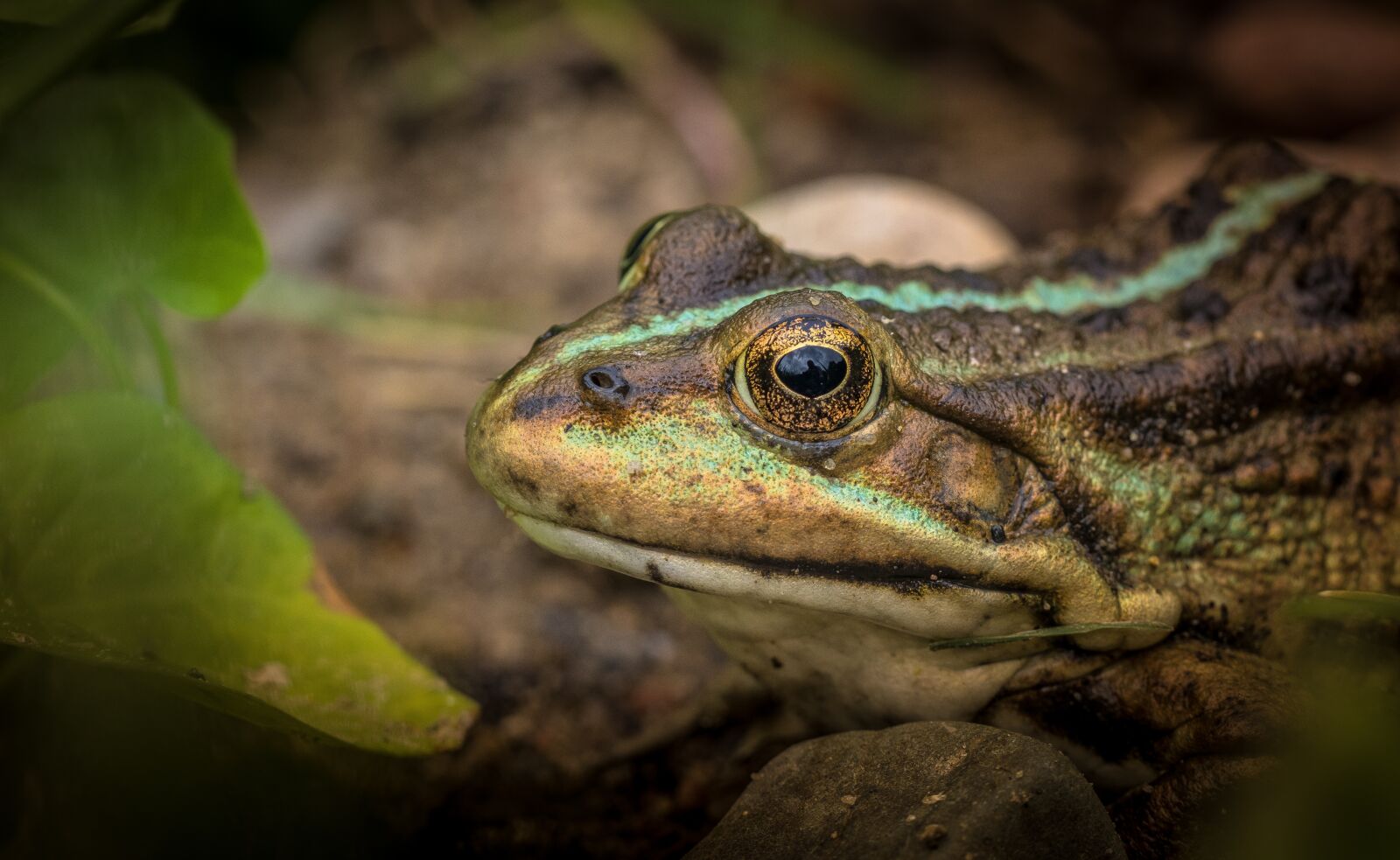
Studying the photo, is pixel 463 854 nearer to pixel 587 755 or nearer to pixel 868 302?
pixel 587 755

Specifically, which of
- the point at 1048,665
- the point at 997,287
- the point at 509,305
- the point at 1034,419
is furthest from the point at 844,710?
the point at 509,305

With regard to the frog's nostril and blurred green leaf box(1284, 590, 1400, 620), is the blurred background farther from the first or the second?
blurred green leaf box(1284, 590, 1400, 620)

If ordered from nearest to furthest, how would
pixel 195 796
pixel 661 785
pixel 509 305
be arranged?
pixel 195 796 → pixel 661 785 → pixel 509 305

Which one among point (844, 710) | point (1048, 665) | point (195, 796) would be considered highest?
point (1048, 665)

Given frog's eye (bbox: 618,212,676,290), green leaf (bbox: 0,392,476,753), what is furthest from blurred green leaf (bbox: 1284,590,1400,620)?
green leaf (bbox: 0,392,476,753)

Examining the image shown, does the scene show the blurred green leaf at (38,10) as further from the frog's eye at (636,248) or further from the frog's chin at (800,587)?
the frog's chin at (800,587)

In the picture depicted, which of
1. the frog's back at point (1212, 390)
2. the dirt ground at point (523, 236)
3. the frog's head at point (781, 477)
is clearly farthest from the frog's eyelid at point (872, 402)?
the dirt ground at point (523, 236)
